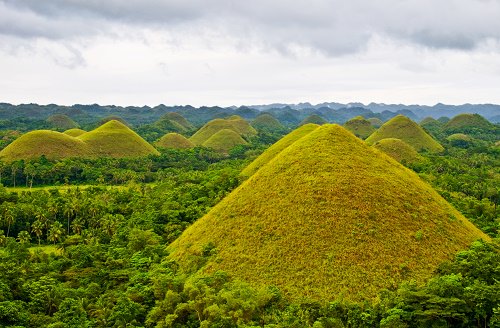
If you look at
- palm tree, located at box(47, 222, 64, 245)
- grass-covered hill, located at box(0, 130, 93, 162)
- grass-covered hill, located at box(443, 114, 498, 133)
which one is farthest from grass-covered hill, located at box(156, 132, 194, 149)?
grass-covered hill, located at box(443, 114, 498, 133)

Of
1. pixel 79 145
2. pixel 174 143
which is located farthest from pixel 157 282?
pixel 174 143

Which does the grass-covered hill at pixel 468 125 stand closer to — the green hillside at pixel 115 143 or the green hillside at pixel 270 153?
the green hillside at pixel 115 143

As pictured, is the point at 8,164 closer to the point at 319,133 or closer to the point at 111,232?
the point at 111,232

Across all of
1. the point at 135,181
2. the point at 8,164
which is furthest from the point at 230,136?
the point at 8,164

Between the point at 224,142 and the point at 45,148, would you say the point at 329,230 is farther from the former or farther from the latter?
the point at 224,142

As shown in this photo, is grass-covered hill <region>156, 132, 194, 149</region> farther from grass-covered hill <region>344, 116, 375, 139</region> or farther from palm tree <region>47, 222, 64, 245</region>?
palm tree <region>47, 222, 64, 245</region>

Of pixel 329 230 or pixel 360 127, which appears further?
pixel 360 127

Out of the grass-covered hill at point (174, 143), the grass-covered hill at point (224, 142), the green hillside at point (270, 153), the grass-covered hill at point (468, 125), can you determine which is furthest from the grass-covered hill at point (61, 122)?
the grass-covered hill at point (468, 125)
